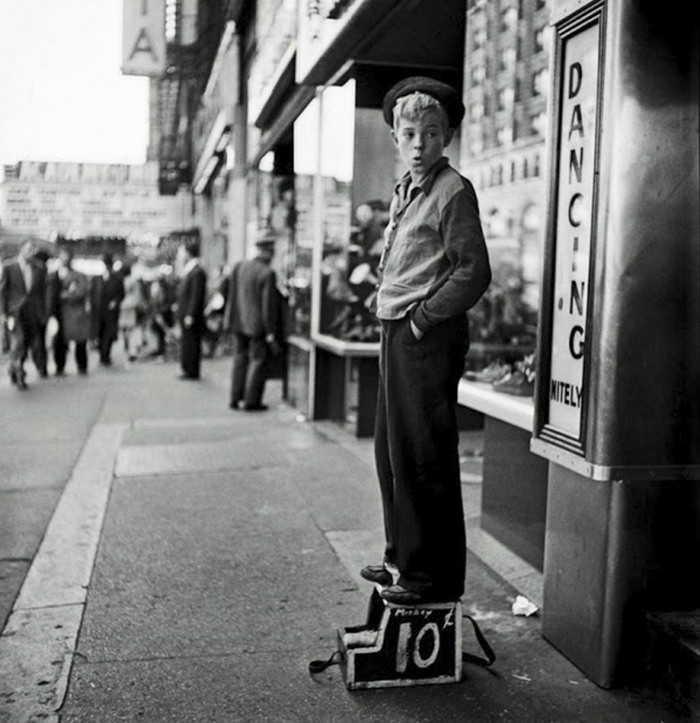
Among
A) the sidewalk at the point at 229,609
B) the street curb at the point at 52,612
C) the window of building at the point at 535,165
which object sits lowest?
the street curb at the point at 52,612

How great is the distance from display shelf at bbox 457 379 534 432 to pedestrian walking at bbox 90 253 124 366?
12.3 metres

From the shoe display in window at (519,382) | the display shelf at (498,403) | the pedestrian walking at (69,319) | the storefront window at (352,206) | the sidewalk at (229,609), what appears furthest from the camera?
the pedestrian walking at (69,319)

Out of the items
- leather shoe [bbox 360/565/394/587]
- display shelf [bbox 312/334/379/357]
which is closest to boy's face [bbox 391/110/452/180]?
leather shoe [bbox 360/565/394/587]

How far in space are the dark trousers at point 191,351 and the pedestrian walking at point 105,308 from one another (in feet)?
10.0

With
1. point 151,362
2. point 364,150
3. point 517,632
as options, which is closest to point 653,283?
point 517,632

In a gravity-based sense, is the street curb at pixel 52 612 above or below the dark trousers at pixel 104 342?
below

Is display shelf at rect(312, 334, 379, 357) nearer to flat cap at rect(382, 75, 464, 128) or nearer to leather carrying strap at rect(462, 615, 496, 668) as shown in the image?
leather carrying strap at rect(462, 615, 496, 668)

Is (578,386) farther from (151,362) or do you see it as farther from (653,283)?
(151,362)

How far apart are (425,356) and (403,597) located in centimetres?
87

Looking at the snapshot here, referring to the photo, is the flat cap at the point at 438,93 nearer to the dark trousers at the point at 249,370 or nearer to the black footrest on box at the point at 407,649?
the black footrest on box at the point at 407,649

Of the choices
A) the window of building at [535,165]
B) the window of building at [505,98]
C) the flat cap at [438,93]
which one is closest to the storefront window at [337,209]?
the window of building at [505,98]

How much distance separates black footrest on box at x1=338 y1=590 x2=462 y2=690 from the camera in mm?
3549

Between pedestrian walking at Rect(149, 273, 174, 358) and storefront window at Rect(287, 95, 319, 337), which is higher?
storefront window at Rect(287, 95, 319, 337)

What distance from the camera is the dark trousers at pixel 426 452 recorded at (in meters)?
3.50
